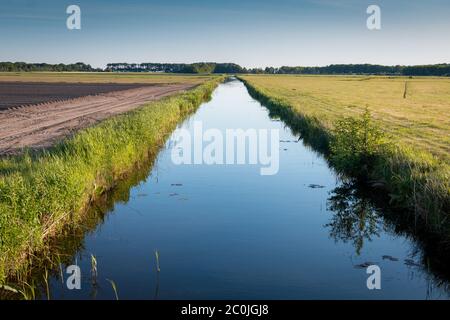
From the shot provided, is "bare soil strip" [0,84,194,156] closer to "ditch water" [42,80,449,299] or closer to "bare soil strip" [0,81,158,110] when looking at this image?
"bare soil strip" [0,81,158,110]

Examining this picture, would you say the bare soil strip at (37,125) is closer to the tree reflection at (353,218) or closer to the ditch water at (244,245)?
the ditch water at (244,245)

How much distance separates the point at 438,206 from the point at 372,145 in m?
5.56

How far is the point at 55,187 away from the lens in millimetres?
10156

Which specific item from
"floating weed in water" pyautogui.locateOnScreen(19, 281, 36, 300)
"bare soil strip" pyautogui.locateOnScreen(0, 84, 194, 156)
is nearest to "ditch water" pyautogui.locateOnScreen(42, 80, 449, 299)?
"floating weed in water" pyautogui.locateOnScreen(19, 281, 36, 300)

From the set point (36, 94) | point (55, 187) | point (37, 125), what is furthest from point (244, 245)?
point (36, 94)

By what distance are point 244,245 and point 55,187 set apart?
14.0 ft

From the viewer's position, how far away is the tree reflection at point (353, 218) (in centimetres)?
1134

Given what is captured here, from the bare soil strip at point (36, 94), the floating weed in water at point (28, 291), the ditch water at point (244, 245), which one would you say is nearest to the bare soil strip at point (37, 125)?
the bare soil strip at point (36, 94)

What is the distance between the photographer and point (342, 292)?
8211 mm

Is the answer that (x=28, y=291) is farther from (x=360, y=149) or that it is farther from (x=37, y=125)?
(x=37, y=125)

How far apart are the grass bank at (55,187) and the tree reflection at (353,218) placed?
625cm

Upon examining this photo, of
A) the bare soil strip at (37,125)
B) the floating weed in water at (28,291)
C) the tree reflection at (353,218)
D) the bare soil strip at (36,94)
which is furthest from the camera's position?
the bare soil strip at (36,94)
